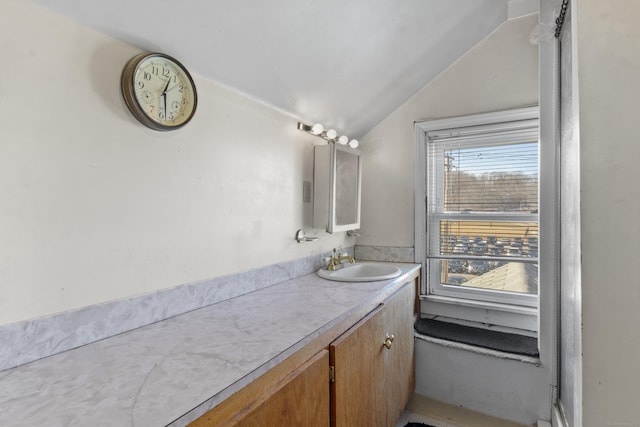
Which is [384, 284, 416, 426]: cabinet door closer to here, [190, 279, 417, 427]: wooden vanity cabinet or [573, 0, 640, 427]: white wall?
[190, 279, 417, 427]: wooden vanity cabinet

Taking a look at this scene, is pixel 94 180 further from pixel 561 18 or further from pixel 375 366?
pixel 561 18

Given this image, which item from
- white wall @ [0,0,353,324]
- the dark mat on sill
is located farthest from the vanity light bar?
the dark mat on sill

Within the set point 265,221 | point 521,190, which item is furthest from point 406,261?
point 265,221

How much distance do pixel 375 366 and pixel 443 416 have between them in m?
0.82

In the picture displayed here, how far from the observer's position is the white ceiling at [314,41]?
1065 mm

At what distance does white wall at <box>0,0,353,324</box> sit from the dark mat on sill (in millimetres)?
1352

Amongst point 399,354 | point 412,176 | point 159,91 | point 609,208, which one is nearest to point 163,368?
point 159,91

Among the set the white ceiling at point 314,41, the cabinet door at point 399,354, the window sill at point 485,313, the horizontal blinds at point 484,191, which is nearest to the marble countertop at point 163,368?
the cabinet door at point 399,354

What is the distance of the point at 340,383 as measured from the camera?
1.15 metres

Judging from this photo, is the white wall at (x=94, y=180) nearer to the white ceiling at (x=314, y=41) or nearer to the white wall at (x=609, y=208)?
the white ceiling at (x=314, y=41)

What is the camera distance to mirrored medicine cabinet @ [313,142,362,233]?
1982 millimetres

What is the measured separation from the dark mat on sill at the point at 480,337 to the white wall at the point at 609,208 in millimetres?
1112

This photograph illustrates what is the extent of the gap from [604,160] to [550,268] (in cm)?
108

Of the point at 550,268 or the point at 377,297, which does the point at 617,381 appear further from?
the point at 550,268
